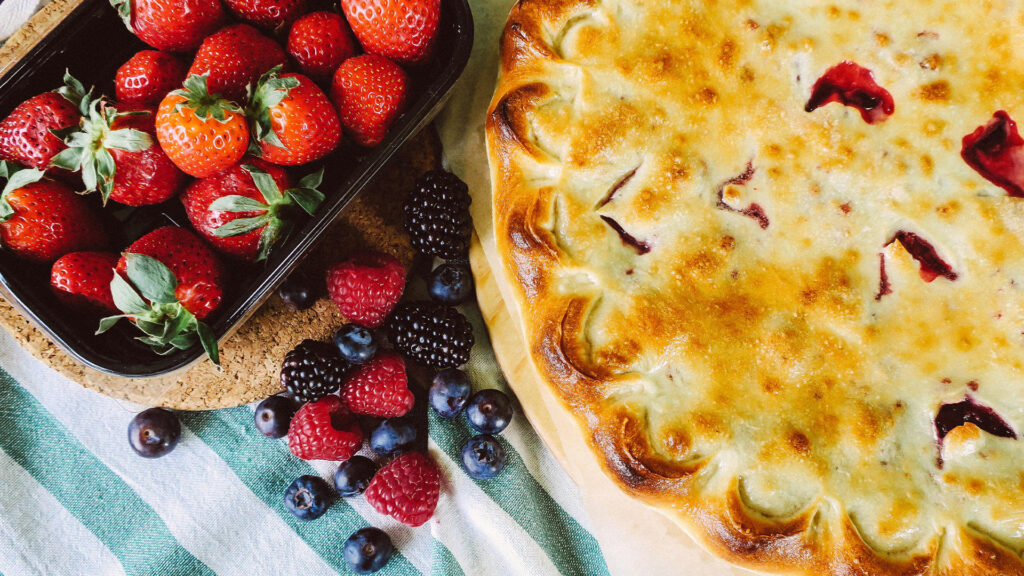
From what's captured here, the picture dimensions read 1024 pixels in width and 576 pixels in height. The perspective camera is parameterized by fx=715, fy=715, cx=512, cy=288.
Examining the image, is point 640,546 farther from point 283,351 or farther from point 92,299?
point 92,299

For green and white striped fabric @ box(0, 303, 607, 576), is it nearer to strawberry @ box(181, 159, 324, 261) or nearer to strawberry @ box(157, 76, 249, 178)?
strawberry @ box(181, 159, 324, 261)

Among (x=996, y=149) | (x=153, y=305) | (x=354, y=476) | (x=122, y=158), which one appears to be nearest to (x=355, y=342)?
(x=354, y=476)

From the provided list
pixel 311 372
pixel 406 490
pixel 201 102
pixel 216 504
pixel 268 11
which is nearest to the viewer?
pixel 201 102

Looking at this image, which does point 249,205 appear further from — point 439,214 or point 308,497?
point 308,497

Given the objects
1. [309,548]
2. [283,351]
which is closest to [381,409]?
[283,351]

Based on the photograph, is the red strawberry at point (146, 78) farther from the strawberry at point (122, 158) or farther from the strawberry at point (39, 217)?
the strawberry at point (39, 217)

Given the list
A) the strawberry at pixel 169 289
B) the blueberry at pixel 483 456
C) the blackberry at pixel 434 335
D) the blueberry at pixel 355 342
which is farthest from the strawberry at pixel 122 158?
the blueberry at pixel 483 456

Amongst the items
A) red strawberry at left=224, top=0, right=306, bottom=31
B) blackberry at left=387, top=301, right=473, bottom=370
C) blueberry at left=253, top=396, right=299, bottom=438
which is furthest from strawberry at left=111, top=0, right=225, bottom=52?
blueberry at left=253, top=396, right=299, bottom=438
